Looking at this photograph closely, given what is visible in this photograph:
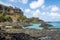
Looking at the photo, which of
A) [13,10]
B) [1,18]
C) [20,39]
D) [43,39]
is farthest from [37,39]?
[13,10]

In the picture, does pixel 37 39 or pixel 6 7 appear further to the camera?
pixel 6 7

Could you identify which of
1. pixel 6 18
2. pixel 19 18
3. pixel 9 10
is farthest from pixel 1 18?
pixel 9 10

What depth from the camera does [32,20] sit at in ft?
259

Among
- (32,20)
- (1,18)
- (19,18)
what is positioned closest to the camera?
(1,18)

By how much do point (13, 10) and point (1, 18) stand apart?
19799 millimetres

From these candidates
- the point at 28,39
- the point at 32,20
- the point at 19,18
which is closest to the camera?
the point at 28,39

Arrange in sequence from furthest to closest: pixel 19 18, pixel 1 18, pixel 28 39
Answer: pixel 19 18 → pixel 1 18 → pixel 28 39

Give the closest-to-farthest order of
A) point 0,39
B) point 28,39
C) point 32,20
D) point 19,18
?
point 0,39 < point 28,39 < point 19,18 < point 32,20

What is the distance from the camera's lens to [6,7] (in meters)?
79.6

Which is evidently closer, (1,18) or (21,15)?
(1,18)

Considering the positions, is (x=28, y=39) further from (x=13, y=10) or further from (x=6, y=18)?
(x=13, y=10)

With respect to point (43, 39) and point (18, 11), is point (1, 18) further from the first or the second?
point (43, 39)

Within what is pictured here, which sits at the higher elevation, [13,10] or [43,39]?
[13,10]

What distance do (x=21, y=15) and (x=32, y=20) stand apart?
5852 mm
